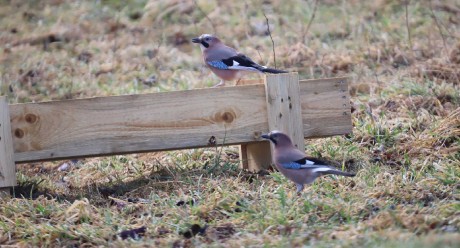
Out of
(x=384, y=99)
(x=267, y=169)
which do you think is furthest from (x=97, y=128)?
(x=384, y=99)

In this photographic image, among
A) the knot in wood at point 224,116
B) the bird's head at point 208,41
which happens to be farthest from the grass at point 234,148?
the bird's head at point 208,41

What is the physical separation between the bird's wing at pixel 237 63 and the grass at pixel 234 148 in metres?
0.72

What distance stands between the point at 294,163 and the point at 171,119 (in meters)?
1.06

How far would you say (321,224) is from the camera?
4859 mm

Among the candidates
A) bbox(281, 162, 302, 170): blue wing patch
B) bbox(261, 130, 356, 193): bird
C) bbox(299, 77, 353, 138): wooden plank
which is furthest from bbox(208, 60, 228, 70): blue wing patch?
bbox(281, 162, 302, 170): blue wing patch

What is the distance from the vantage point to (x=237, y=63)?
679cm

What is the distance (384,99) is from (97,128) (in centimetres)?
309

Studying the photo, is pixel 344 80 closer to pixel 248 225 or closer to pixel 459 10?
pixel 248 225

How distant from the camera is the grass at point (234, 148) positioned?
4.94 m

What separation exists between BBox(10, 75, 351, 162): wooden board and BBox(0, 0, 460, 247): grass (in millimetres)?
320

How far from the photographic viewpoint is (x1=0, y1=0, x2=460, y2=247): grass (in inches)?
194

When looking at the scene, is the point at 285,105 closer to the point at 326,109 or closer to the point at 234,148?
the point at 326,109

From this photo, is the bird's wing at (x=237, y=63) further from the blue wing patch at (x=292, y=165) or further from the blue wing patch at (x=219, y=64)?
the blue wing patch at (x=292, y=165)

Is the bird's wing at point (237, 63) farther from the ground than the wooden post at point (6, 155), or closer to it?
farther from the ground
